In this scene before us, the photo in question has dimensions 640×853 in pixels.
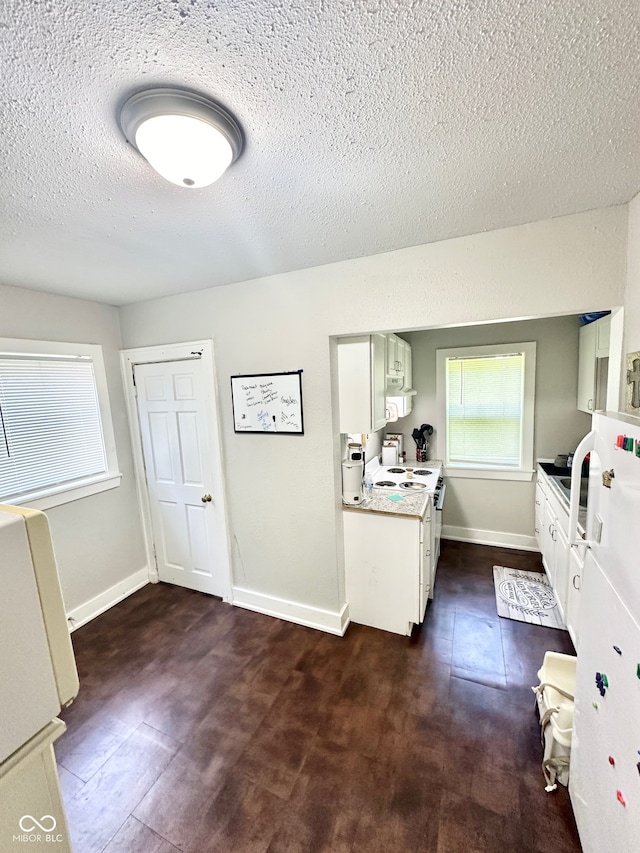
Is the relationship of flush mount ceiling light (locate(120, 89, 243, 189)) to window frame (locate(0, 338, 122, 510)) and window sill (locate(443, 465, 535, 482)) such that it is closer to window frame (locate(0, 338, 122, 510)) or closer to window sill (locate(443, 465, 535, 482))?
window frame (locate(0, 338, 122, 510))

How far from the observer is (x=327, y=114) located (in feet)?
3.03

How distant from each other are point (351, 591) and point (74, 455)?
7.63 ft

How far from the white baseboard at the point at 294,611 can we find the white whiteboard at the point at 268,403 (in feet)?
4.25

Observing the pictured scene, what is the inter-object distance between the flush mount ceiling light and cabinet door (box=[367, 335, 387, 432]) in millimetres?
1372

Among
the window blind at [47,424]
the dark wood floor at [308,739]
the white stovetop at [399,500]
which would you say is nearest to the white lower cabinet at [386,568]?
the white stovetop at [399,500]

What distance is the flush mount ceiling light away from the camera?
2.77ft

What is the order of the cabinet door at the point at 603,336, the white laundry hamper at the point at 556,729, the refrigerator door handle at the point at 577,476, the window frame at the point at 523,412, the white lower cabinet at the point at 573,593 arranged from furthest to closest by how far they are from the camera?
1. the window frame at the point at 523,412
2. the cabinet door at the point at 603,336
3. the white lower cabinet at the point at 573,593
4. the white laundry hamper at the point at 556,729
5. the refrigerator door handle at the point at 577,476

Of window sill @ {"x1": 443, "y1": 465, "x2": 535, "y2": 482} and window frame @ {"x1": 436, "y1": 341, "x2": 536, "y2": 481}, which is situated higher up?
window frame @ {"x1": 436, "y1": 341, "x2": 536, "y2": 481}

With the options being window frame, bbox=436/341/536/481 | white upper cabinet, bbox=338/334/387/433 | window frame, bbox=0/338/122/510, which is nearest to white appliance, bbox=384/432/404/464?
window frame, bbox=436/341/536/481

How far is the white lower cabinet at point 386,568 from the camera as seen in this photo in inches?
87.4

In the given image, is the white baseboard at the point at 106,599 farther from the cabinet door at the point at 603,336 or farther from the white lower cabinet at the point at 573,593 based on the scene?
the cabinet door at the point at 603,336

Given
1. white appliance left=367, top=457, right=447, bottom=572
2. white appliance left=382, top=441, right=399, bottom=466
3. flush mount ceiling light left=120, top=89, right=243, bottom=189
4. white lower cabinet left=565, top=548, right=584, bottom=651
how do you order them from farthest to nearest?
white appliance left=382, top=441, right=399, bottom=466 → white appliance left=367, top=457, right=447, bottom=572 → white lower cabinet left=565, top=548, right=584, bottom=651 → flush mount ceiling light left=120, top=89, right=243, bottom=189

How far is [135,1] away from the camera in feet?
2.10

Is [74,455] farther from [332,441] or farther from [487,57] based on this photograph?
[487,57]
